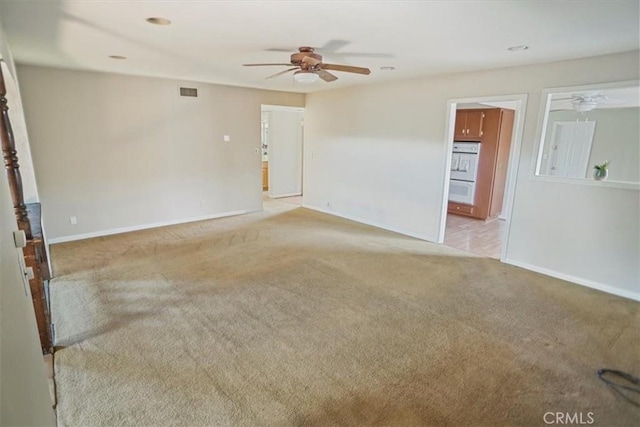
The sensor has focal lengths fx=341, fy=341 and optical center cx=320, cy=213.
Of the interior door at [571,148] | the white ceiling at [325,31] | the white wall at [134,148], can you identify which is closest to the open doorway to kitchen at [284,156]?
the white wall at [134,148]

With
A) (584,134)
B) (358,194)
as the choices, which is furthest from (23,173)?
(584,134)

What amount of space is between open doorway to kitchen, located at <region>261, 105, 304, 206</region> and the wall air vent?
8.40 feet

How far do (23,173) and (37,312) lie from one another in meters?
2.24

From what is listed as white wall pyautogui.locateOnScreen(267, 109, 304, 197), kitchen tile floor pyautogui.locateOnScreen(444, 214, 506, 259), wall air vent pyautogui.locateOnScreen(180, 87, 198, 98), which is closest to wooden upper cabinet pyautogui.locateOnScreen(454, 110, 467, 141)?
kitchen tile floor pyautogui.locateOnScreen(444, 214, 506, 259)

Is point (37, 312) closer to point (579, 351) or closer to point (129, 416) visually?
point (129, 416)

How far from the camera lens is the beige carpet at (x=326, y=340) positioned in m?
2.06

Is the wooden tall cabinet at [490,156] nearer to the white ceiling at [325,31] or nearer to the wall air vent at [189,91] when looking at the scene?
the white ceiling at [325,31]

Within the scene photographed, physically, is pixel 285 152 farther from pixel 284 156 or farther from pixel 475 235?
pixel 475 235

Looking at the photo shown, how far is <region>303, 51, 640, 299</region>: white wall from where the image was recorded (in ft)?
11.8

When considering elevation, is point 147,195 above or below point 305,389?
above

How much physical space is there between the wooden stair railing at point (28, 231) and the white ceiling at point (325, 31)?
33.1 inches

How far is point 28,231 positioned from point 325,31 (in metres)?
2.88

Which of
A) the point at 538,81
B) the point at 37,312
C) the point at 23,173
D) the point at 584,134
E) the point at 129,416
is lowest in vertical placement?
the point at 129,416

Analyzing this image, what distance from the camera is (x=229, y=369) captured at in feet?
7.78
